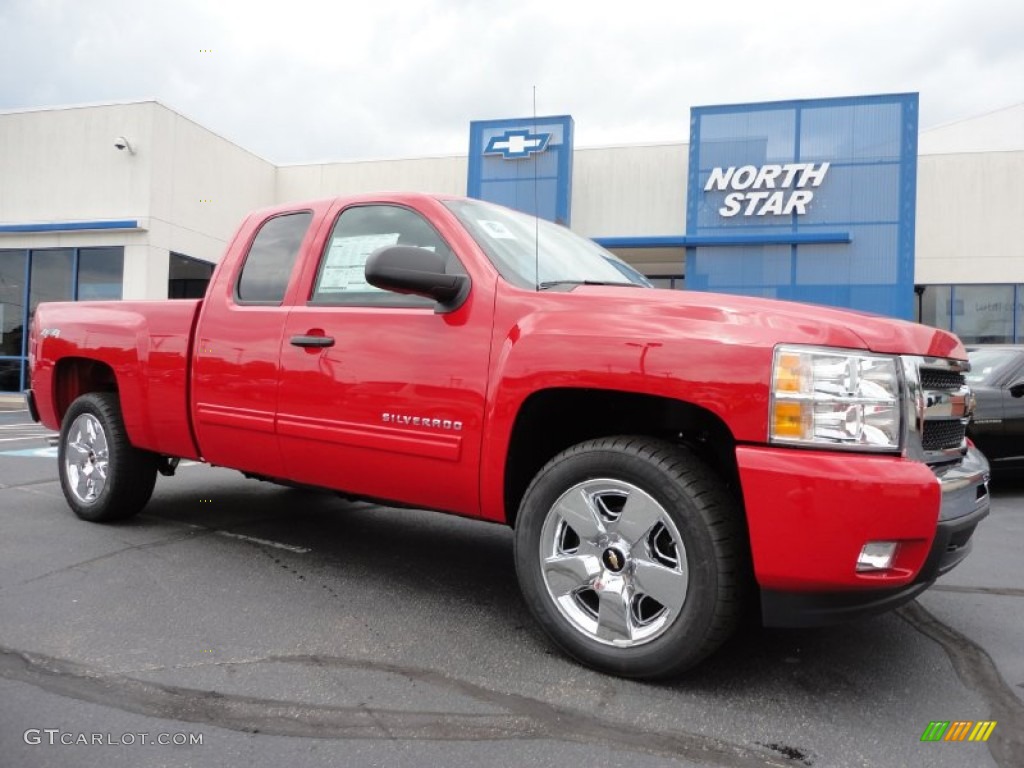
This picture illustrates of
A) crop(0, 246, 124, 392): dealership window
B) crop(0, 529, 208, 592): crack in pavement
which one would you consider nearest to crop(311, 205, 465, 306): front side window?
crop(0, 529, 208, 592): crack in pavement

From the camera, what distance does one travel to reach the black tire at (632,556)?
2572 millimetres

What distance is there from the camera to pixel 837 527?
7.77ft

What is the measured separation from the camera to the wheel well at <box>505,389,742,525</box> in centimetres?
288

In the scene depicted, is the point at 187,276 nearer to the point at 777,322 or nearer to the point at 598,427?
the point at 598,427

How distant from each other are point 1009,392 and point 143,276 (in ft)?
54.9

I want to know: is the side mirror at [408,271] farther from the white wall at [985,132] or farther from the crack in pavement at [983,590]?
the white wall at [985,132]

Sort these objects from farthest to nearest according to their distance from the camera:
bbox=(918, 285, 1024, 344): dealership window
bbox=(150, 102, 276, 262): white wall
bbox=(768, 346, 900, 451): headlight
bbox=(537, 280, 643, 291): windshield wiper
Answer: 1. bbox=(150, 102, 276, 262): white wall
2. bbox=(918, 285, 1024, 344): dealership window
3. bbox=(537, 280, 643, 291): windshield wiper
4. bbox=(768, 346, 900, 451): headlight

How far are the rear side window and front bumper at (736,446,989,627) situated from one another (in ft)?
8.33

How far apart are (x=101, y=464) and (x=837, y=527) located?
4328 millimetres

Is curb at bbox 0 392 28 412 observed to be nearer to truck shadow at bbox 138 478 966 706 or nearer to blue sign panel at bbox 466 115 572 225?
blue sign panel at bbox 466 115 572 225

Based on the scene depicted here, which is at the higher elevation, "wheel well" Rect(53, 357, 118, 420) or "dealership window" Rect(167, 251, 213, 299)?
"dealership window" Rect(167, 251, 213, 299)

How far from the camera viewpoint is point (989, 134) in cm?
2906

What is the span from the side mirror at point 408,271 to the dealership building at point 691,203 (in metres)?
14.6

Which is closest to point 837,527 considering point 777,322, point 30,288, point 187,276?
point 777,322
